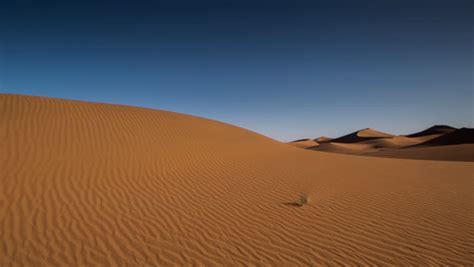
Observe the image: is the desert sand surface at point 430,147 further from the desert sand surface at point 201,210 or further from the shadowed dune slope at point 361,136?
the desert sand surface at point 201,210

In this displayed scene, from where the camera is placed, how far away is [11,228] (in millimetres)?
3893

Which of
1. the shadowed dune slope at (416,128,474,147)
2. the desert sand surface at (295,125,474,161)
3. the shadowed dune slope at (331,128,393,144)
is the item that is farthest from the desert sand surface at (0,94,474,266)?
the shadowed dune slope at (331,128,393,144)

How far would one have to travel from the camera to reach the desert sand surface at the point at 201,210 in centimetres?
341

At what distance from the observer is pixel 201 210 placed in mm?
5027

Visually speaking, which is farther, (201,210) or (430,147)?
(430,147)

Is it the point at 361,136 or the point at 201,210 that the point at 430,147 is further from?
the point at 361,136

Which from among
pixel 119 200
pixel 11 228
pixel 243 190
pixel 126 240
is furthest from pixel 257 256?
pixel 11 228

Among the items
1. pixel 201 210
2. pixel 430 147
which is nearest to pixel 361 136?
pixel 430 147

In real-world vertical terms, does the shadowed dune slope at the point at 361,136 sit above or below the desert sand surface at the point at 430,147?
above

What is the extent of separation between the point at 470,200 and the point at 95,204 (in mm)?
9433

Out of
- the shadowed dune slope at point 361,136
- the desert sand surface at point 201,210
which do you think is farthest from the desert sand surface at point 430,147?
the desert sand surface at point 201,210

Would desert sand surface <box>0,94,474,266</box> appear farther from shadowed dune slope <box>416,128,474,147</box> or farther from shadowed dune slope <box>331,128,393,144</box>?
shadowed dune slope <box>331,128,393,144</box>

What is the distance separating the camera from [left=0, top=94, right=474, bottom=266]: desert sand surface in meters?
3.41

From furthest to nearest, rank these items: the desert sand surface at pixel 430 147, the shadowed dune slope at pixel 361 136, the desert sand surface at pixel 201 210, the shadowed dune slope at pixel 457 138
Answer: the shadowed dune slope at pixel 361 136 → the shadowed dune slope at pixel 457 138 → the desert sand surface at pixel 430 147 → the desert sand surface at pixel 201 210
